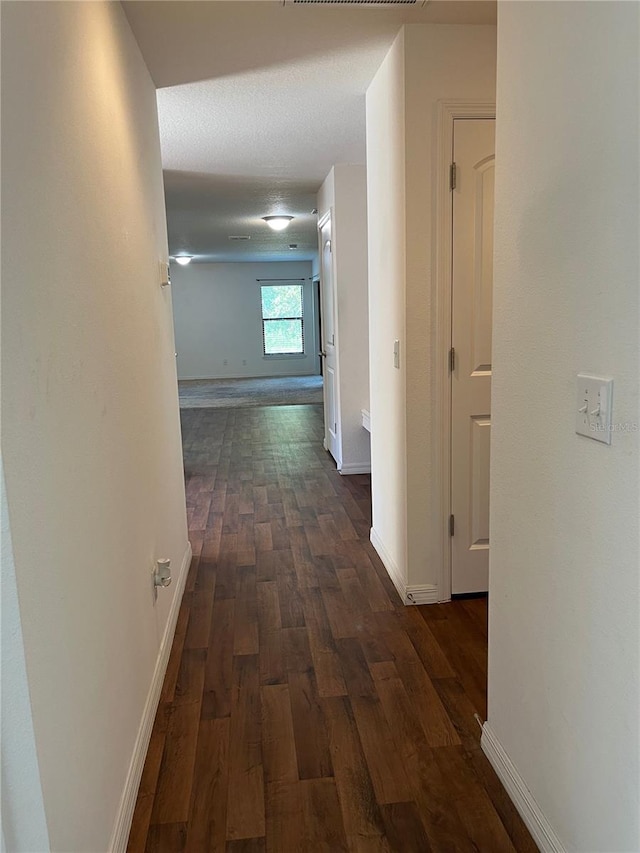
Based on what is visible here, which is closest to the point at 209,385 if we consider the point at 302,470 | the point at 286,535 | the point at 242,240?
the point at 242,240

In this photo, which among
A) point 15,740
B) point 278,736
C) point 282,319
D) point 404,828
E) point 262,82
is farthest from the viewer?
point 282,319

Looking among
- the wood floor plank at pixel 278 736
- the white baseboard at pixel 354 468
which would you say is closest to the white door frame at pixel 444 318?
the wood floor plank at pixel 278 736

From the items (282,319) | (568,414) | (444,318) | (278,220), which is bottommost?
(568,414)

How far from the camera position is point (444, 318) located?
260 cm

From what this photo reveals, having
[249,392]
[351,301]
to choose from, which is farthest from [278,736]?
[249,392]

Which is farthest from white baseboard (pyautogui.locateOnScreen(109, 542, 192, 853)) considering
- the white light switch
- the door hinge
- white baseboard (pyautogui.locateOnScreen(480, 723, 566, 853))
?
the door hinge

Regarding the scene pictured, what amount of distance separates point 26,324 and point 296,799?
1.42 metres

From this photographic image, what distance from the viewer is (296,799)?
1683 mm

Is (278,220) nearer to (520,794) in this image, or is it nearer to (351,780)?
(351,780)

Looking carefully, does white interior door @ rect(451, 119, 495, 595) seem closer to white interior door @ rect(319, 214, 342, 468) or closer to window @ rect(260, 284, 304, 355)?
white interior door @ rect(319, 214, 342, 468)

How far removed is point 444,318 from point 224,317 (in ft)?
33.9

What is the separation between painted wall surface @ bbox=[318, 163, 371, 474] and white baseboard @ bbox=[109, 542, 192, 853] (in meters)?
2.60

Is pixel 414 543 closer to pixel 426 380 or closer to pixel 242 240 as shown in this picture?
pixel 426 380

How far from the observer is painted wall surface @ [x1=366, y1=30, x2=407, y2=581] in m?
2.60
